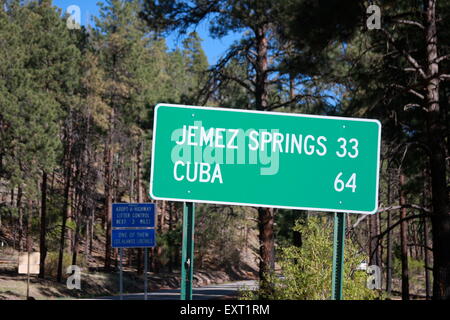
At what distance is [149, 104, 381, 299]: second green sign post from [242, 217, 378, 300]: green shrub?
4999 mm

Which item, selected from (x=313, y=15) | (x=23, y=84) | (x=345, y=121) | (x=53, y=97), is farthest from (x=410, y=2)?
(x=53, y=97)

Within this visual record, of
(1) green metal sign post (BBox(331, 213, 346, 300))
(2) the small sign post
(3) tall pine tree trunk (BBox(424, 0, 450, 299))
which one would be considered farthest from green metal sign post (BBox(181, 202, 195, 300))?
(2) the small sign post

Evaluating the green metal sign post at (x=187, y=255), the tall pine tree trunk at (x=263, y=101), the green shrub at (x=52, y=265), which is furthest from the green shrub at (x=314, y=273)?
the green shrub at (x=52, y=265)

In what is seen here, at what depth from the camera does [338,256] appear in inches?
158

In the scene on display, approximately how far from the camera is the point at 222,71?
18562mm

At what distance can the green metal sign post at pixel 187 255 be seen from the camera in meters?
3.74

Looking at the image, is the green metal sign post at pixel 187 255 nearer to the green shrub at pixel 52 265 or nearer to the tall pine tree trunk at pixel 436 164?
the tall pine tree trunk at pixel 436 164

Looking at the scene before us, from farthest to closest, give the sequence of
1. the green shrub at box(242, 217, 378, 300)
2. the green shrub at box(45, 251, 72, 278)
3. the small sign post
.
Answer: the green shrub at box(45, 251, 72, 278) < the small sign post < the green shrub at box(242, 217, 378, 300)

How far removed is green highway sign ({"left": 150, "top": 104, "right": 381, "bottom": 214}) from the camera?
3.78 m

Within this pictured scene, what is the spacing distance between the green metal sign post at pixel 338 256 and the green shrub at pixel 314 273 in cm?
479

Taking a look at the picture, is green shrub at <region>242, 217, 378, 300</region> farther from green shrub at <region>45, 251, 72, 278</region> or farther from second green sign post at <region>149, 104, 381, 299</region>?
green shrub at <region>45, 251, 72, 278</region>

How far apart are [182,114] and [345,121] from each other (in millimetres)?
1082

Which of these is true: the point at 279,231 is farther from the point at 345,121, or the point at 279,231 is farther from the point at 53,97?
the point at 345,121

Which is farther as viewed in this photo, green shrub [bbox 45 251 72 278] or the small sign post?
green shrub [bbox 45 251 72 278]
